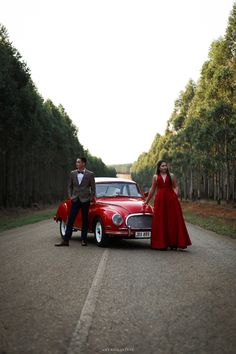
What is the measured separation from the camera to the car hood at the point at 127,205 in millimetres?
11273

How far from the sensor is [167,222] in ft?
36.4

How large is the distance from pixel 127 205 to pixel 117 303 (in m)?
5.92

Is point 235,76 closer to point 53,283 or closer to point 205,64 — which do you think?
point 205,64

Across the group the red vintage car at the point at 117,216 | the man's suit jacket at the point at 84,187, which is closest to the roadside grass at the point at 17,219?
the red vintage car at the point at 117,216

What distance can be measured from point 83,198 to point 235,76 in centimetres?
3098

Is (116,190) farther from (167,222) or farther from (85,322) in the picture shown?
(85,322)

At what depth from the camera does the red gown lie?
11.0 m

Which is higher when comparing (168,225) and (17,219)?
(168,225)

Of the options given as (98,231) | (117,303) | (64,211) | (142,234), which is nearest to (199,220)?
(64,211)

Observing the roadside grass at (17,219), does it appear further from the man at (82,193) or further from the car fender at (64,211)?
the man at (82,193)

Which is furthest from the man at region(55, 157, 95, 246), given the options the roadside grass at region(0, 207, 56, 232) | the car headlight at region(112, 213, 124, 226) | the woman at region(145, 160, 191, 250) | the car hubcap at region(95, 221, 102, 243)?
the roadside grass at region(0, 207, 56, 232)

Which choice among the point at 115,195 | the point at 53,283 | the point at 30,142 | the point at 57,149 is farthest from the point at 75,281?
the point at 57,149

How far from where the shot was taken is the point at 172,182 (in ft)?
37.6

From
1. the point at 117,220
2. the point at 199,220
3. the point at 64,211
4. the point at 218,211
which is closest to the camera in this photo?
the point at 117,220
